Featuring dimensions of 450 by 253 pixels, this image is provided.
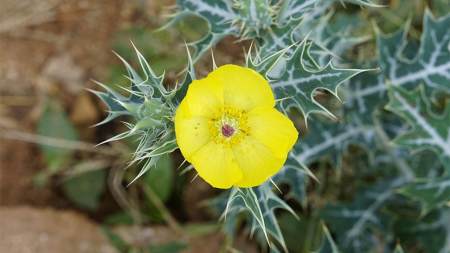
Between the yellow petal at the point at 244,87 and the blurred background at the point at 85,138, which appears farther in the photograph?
the blurred background at the point at 85,138

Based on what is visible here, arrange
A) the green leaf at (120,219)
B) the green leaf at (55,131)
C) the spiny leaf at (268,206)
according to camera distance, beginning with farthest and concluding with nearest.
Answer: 1. the green leaf at (55,131)
2. the green leaf at (120,219)
3. the spiny leaf at (268,206)

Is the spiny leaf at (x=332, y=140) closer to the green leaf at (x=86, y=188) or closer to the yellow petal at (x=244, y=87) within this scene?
the yellow petal at (x=244, y=87)

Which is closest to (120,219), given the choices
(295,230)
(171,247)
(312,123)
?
(171,247)

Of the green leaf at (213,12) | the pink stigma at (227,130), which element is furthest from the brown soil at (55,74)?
the pink stigma at (227,130)

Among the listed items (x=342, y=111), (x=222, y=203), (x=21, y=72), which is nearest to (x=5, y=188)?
(x=21, y=72)

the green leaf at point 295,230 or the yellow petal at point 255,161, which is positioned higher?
the yellow petal at point 255,161

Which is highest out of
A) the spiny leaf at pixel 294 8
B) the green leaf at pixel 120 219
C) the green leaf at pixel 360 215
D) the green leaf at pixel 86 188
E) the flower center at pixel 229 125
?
the spiny leaf at pixel 294 8

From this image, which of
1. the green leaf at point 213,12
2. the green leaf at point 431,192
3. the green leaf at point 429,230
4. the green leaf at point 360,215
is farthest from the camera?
the green leaf at point 360,215
